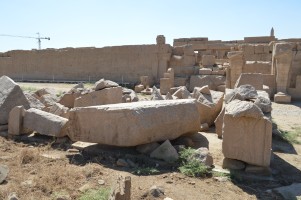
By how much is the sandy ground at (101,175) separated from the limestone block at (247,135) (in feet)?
0.93

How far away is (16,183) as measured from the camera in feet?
13.2

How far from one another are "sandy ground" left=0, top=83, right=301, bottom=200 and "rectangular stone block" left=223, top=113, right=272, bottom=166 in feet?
0.90

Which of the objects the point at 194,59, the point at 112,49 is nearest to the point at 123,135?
the point at 194,59

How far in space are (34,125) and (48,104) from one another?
1915 mm

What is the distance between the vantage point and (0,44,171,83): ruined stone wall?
16.8 m

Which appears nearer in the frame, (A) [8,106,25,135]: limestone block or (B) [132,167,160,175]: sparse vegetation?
(B) [132,167,160,175]: sparse vegetation

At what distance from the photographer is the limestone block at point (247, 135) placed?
444cm

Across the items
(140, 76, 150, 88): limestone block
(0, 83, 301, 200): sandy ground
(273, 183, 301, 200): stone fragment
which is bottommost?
(273, 183, 301, 200): stone fragment

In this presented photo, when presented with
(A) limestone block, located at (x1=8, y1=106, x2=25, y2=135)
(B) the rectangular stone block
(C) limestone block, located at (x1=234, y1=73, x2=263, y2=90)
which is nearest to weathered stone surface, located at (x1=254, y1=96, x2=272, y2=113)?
(B) the rectangular stone block

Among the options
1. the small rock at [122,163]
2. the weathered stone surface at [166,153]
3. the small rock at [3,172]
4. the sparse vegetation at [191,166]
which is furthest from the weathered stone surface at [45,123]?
the sparse vegetation at [191,166]

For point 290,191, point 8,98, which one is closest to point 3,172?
point 8,98

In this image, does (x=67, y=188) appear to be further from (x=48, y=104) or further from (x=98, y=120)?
(x=48, y=104)

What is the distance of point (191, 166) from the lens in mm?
4508

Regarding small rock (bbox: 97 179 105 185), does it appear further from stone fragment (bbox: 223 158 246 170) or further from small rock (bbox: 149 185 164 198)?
stone fragment (bbox: 223 158 246 170)
